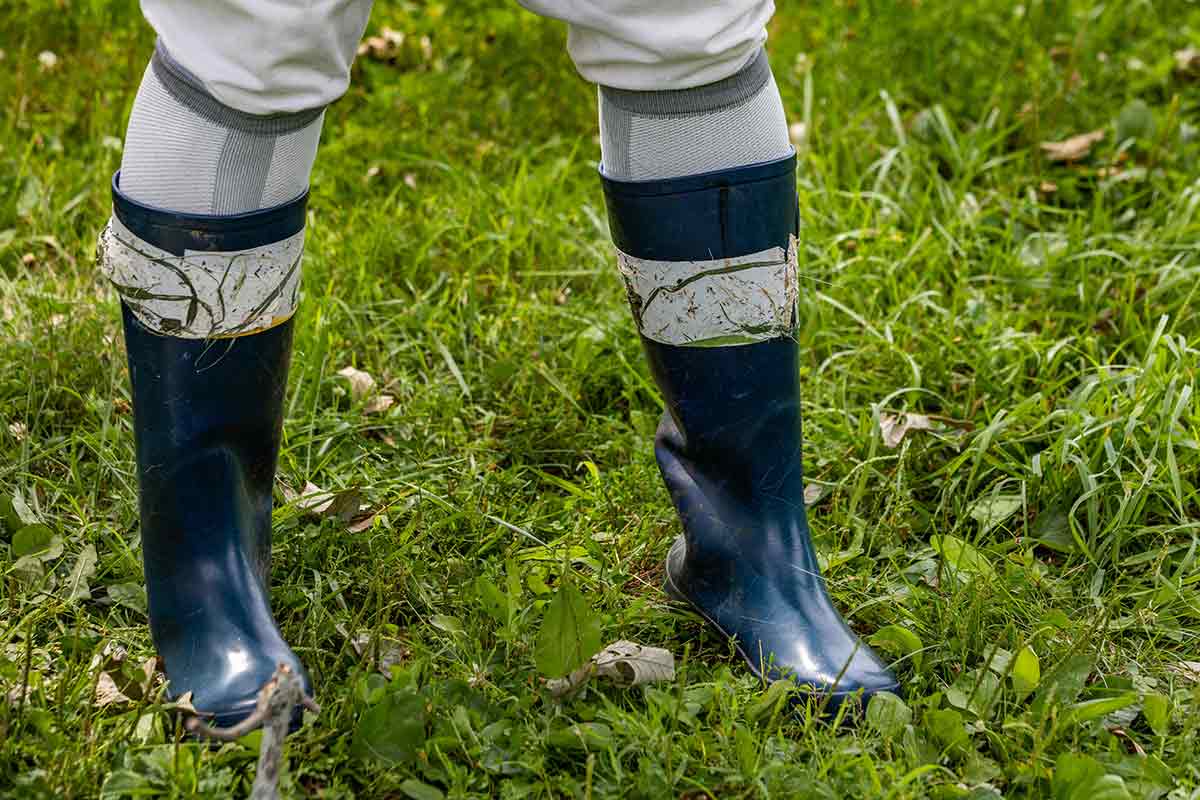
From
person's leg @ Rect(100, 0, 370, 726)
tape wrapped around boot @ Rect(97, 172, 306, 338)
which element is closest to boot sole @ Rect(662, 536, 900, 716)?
person's leg @ Rect(100, 0, 370, 726)

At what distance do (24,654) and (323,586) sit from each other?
330 millimetres

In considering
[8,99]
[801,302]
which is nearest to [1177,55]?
[801,302]

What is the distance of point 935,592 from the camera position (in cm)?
162

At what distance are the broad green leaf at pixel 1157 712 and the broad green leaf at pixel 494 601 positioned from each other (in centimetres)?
68

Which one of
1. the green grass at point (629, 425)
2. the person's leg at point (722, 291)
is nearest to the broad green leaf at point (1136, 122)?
the green grass at point (629, 425)

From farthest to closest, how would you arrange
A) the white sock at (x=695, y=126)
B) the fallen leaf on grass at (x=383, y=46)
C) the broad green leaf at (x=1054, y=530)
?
the fallen leaf on grass at (x=383, y=46) → the broad green leaf at (x=1054, y=530) → the white sock at (x=695, y=126)

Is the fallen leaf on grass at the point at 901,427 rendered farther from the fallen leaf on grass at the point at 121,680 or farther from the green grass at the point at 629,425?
the fallen leaf on grass at the point at 121,680

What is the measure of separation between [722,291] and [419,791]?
1.90 ft

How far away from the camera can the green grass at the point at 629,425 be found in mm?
1315

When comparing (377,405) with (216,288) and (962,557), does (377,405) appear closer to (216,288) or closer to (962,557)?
(216,288)

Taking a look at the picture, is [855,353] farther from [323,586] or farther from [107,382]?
[107,382]

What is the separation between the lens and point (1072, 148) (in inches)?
103

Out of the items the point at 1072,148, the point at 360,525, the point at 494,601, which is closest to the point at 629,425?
the point at 360,525

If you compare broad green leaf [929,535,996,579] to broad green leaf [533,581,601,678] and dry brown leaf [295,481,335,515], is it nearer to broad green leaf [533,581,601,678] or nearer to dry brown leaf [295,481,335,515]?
broad green leaf [533,581,601,678]
